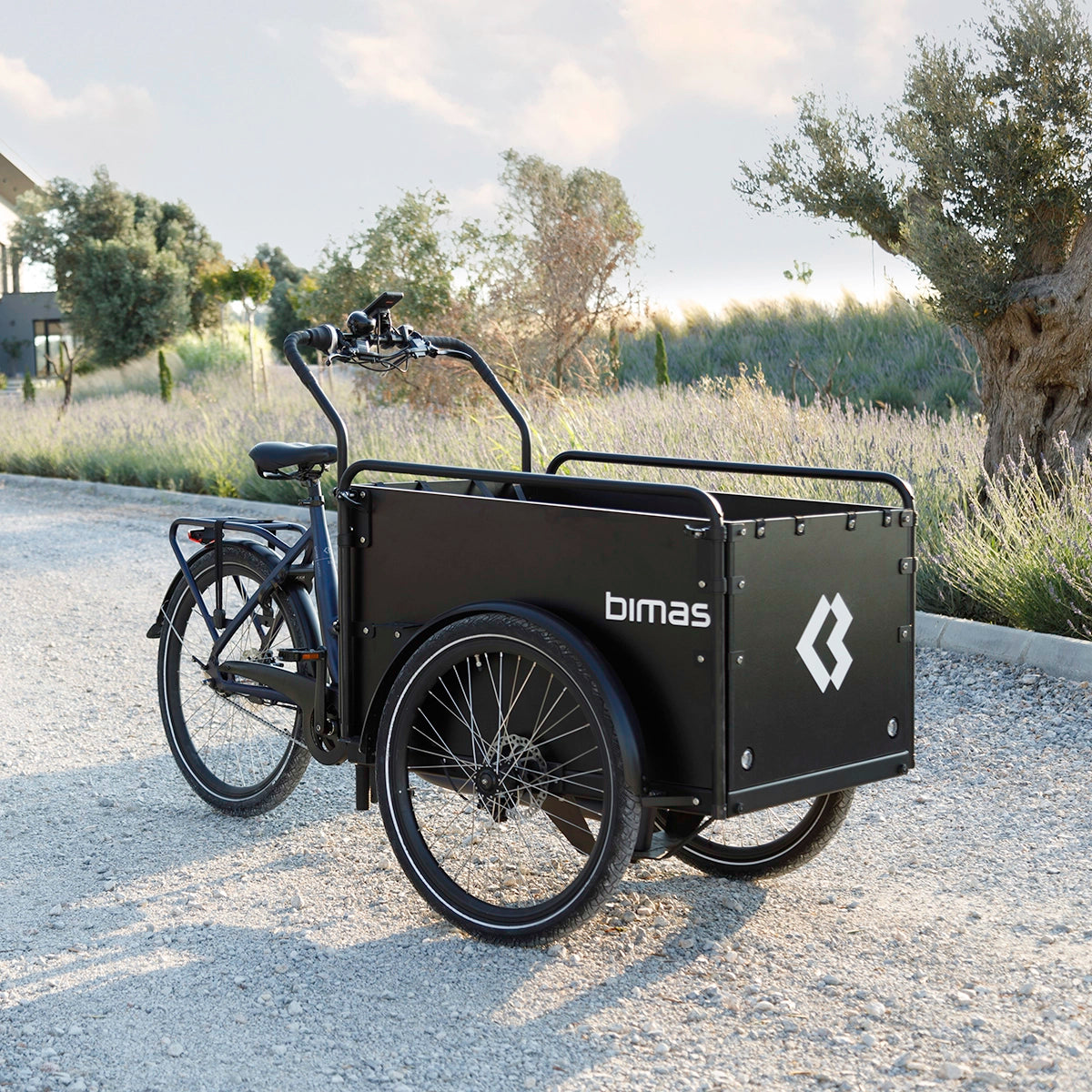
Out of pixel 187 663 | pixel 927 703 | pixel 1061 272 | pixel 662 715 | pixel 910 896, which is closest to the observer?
pixel 662 715

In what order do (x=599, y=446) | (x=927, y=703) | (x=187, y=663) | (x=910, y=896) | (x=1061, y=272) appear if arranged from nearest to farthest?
(x=910, y=896) → (x=927, y=703) → (x=187, y=663) → (x=1061, y=272) → (x=599, y=446)

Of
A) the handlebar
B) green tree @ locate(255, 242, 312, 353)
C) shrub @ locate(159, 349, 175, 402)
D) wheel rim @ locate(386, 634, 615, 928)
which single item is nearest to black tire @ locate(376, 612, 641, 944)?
A: wheel rim @ locate(386, 634, 615, 928)

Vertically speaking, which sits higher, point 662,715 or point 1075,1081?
point 662,715

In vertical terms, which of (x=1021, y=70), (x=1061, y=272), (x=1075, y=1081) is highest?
(x=1021, y=70)

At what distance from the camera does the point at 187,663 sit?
6.89m

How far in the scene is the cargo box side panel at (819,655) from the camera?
303 cm

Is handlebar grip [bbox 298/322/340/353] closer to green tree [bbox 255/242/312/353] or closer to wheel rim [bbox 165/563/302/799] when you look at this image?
wheel rim [bbox 165/563/302/799]

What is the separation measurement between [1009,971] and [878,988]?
360 millimetres

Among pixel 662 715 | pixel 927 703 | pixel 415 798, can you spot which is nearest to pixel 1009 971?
pixel 662 715

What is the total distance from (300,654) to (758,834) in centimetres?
154

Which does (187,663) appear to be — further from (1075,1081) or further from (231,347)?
(231,347)

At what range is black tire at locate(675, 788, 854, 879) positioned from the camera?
3717 mm

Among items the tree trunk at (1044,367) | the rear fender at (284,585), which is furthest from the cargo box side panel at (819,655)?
the tree trunk at (1044,367)

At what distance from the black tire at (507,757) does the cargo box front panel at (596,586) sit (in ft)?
0.36
